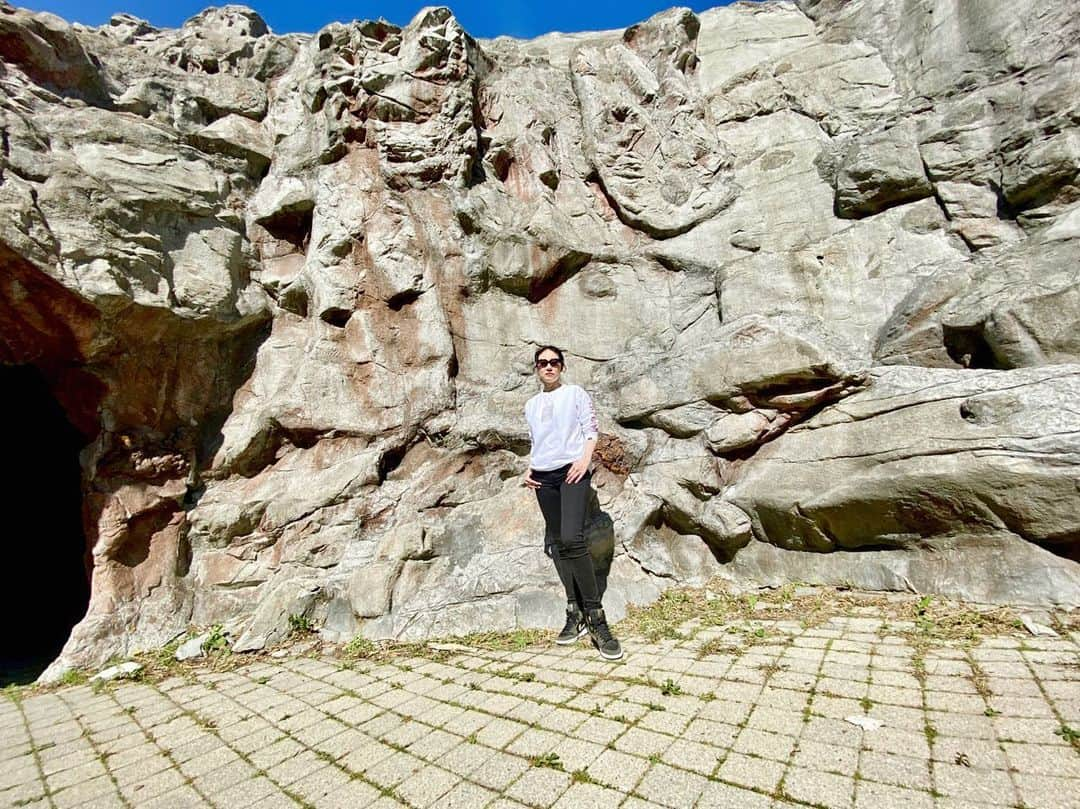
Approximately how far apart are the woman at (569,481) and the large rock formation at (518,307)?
1.21 metres

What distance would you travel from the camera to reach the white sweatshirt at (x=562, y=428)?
16.4 feet

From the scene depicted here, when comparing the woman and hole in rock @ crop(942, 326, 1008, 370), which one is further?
Result: hole in rock @ crop(942, 326, 1008, 370)

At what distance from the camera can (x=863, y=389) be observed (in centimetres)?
686

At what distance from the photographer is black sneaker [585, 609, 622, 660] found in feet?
15.0

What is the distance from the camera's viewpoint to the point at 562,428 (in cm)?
501

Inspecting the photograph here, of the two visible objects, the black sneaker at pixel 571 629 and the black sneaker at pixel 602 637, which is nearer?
the black sneaker at pixel 602 637

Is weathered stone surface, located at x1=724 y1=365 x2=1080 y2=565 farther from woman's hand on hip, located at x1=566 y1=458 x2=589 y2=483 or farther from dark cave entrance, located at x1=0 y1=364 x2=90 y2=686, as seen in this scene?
dark cave entrance, located at x1=0 y1=364 x2=90 y2=686

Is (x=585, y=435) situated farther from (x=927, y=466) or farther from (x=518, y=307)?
(x=518, y=307)

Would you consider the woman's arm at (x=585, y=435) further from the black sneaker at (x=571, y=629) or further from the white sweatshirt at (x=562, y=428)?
the black sneaker at (x=571, y=629)

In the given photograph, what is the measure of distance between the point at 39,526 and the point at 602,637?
53.8 ft

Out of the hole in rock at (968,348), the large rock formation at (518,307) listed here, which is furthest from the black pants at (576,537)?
the hole in rock at (968,348)

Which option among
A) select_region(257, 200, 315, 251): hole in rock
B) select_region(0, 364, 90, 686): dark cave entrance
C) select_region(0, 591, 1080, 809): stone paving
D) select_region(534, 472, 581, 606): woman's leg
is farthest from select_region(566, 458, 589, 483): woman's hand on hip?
select_region(0, 364, 90, 686): dark cave entrance

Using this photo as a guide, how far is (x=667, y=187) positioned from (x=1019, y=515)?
837 centimetres

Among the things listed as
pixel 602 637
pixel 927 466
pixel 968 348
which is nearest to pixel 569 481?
pixel 602 637
